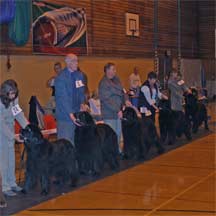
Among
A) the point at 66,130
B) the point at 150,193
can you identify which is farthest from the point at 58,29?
the point at 150,193

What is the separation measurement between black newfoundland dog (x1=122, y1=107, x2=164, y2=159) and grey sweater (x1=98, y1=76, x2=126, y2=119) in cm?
17

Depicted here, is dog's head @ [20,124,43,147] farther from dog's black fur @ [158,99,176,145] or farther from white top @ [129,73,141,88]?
white top @ [129,73,141,88]

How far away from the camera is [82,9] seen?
13.0 metres

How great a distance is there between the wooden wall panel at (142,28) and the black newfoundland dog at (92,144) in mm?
4326

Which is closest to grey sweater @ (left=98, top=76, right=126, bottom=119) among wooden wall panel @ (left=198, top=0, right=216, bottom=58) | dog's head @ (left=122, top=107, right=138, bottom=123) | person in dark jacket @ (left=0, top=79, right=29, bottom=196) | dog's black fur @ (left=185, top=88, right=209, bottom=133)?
dog's head @ (left=122, top=107, right=138, bottom=123)

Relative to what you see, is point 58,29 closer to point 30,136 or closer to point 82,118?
point 82,118

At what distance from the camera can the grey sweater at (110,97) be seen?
721cm

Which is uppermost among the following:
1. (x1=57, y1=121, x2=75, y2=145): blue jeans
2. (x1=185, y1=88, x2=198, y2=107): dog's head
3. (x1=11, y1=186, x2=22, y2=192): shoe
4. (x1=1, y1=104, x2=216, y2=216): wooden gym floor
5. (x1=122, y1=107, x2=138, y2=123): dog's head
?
(x1=185, y1=88, x2=198, y2=107): dog's head

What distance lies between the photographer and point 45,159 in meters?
5.47

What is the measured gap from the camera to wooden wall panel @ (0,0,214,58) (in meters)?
13.6

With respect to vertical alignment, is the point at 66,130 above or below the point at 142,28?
below

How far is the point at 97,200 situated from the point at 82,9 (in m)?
8.49

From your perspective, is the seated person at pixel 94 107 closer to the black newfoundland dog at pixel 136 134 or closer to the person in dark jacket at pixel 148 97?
the person in dark jacket at pixel 148 97

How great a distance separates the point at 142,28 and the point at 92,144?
10919mm
